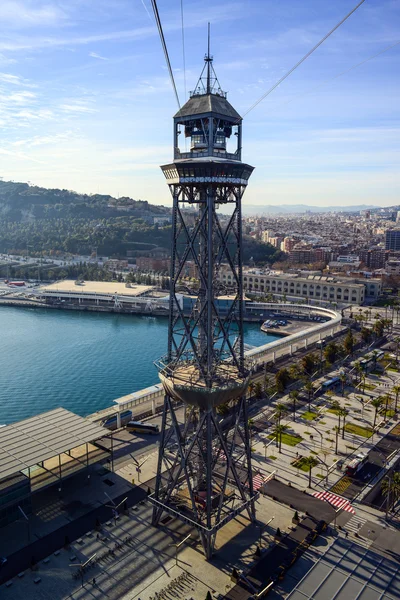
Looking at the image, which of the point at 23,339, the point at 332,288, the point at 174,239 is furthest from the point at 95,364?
the point at 332,288

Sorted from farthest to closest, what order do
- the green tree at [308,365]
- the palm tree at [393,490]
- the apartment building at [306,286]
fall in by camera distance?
the apartment building at [306,286] → the green tree at [308,365] → the palm tree at [393,490]

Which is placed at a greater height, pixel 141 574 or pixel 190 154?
pixel 190 154

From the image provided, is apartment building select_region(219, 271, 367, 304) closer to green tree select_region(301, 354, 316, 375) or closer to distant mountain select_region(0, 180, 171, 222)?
green tree select_region(301, 354, 316, 375)

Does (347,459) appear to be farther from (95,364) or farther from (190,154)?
(95,364)

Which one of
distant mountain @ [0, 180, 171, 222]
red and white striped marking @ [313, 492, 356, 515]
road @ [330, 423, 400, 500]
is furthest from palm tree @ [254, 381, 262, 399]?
distant mountain @ [0, 180, 171, 222]

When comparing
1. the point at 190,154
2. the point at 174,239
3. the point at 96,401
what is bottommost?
the point at 96,401

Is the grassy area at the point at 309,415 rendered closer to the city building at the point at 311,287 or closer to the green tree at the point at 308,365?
the green tree at the point at 308,365

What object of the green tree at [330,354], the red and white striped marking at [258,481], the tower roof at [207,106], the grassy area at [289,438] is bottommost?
the grassy area at [289,438]

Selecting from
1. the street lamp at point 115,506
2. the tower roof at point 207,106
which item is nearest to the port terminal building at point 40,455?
the street lamp at point 115,506
